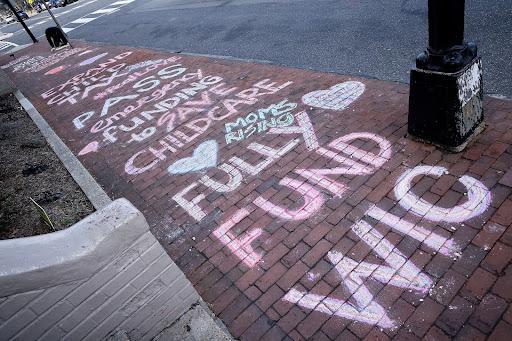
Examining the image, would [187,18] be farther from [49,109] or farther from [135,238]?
[135,238]

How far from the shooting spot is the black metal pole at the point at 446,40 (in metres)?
3.27

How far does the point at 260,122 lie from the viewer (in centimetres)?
550

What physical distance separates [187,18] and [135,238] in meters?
14.0

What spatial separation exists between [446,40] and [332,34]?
5.15m

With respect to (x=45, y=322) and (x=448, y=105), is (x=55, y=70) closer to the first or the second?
(x=45, y=322)

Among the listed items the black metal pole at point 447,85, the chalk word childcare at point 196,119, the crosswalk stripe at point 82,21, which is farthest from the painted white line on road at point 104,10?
the black metal pole at point 447,85

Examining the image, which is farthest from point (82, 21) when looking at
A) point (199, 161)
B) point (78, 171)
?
point (199, 161)

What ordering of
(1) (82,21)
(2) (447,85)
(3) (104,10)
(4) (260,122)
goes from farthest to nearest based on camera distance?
(3) (104,10), (1) (82,21), (4) (260,122), (2) (447,85)

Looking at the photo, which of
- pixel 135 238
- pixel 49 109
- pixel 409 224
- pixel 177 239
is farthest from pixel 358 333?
pixel 49 109

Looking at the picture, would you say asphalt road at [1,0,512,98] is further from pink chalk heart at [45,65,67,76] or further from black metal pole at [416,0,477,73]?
pink chalk heart at [45,65,67,76]

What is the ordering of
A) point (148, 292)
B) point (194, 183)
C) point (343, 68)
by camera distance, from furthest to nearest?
point (343, 68), point (194, 183), point (148, 292)

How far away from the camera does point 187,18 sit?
14.5 m

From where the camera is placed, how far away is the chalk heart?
542cm

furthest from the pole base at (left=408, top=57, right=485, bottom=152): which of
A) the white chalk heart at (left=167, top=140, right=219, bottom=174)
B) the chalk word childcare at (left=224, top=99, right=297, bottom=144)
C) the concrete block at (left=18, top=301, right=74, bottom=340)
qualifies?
the concrete block at (left=18, top=301, right=74, bottom=340)
